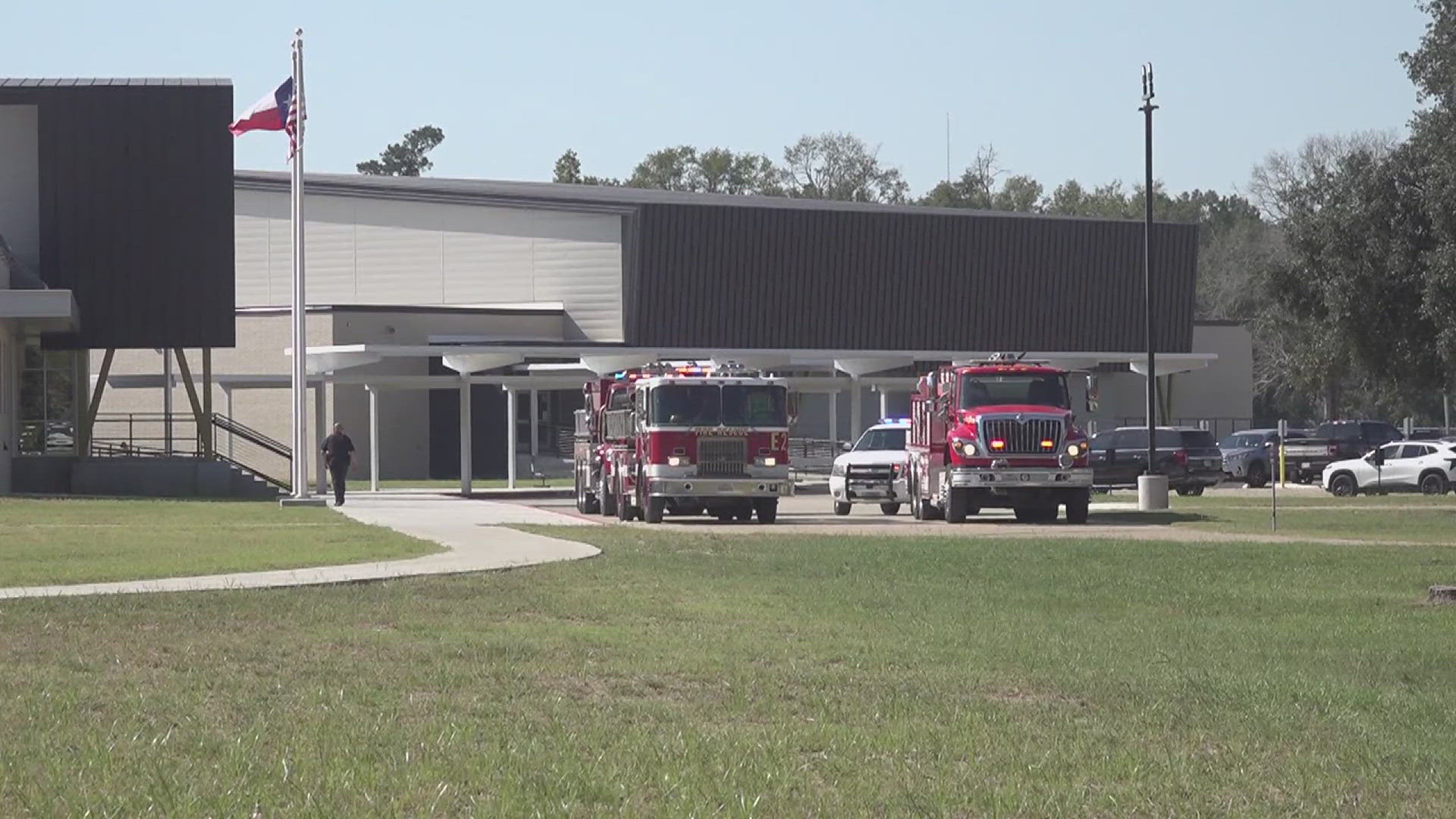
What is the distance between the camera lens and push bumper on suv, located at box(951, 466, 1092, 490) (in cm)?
3475

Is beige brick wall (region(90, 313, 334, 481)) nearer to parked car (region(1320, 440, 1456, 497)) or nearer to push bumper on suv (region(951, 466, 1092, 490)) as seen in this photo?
parked car (region(1320, 440, 1456, 497))

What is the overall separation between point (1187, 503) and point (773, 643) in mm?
31124

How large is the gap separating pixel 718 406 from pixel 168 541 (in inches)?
422

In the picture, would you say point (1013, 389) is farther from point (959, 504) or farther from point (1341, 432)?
point (1341, 432)

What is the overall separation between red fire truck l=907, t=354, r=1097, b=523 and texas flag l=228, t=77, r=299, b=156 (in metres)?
14.2

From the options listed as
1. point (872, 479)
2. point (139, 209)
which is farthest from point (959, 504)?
point (139, 209)

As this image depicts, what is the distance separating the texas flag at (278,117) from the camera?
4128 cm

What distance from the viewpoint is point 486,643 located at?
49.0ft

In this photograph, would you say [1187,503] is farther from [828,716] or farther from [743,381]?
[828,716]

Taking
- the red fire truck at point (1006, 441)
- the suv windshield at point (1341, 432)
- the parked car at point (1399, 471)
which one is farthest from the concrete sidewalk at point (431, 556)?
the suv windshield at point (1341, 432)

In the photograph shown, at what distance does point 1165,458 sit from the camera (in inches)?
2015

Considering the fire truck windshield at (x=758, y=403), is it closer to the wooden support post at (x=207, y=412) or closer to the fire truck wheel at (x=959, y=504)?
the fire truck wheel at (x=959, y=504)

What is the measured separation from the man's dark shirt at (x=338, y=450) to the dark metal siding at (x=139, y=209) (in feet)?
19.0

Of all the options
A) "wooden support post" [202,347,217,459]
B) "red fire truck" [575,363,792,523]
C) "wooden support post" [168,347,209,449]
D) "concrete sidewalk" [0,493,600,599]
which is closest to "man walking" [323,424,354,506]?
"concrete sidewalk" [0,493,600,599]
